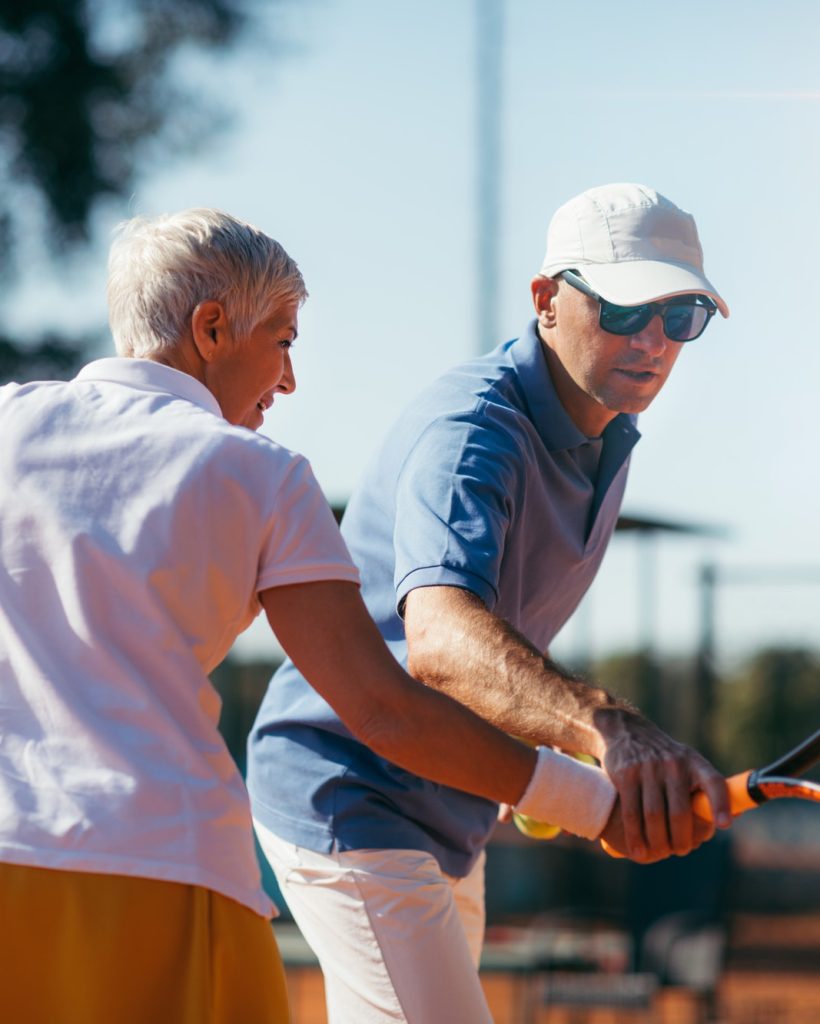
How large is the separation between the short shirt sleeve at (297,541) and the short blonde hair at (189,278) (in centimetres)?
32

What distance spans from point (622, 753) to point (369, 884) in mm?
781

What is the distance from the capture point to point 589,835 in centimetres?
231

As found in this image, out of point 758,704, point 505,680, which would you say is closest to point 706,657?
point 758,704

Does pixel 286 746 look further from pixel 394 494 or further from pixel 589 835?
pixel 589 835

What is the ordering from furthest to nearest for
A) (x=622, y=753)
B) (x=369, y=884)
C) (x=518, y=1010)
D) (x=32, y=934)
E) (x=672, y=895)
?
(x=518, y=1010), (x=672, y=895), (x=369, y=884), (x=622, y=753), (x=32, y=934)

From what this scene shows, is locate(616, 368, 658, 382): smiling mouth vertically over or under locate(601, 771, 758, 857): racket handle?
over

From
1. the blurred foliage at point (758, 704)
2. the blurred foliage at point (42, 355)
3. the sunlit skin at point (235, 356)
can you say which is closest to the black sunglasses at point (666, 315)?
the sunlit skin at point (235, 356)

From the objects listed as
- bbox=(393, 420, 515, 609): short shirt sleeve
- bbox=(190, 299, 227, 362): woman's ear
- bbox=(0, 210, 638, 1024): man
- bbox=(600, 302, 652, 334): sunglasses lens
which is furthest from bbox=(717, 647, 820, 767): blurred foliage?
bbox=(0, 210, 638, 1024): man

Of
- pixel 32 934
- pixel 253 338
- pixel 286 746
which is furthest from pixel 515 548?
pixel 32 934

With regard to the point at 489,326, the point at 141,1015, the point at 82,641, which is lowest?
the point at 489,326

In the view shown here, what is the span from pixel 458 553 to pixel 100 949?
887mm

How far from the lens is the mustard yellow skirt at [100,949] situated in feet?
6.62

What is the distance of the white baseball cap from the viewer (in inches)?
116

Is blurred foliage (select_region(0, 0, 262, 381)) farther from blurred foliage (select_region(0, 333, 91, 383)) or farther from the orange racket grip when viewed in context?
the orange racket grip
